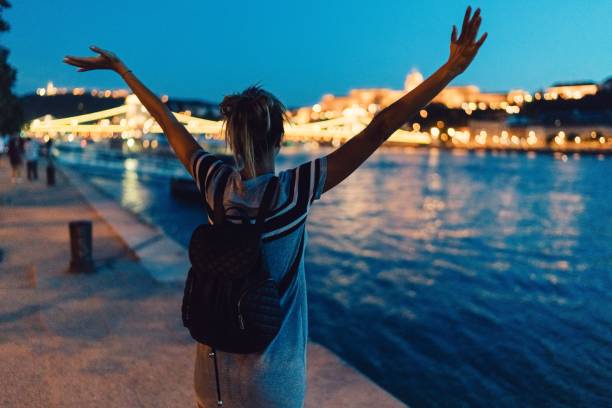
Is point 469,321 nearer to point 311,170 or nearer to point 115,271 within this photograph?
point 115,271

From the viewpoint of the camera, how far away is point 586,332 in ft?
26.3

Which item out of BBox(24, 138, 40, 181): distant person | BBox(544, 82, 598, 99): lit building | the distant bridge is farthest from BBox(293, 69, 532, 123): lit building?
BBox(24, 138, 40, 181): distant person

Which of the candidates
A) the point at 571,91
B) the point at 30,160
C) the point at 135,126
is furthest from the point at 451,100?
the point at 30,160

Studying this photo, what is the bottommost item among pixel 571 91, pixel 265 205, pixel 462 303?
pixel 462 303

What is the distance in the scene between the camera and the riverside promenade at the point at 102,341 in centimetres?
363

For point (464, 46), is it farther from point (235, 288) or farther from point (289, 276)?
point (235, 288)

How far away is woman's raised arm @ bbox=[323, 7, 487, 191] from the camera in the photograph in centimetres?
164

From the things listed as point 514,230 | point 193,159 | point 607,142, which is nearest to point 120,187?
point 514,230

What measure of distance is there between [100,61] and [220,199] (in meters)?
0.75

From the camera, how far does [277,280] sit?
1.65 meters

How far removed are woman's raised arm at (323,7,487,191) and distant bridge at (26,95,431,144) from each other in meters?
44.2

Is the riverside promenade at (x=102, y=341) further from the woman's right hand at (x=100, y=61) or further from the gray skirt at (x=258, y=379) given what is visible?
the woman's right hand at (x=100, y=61)

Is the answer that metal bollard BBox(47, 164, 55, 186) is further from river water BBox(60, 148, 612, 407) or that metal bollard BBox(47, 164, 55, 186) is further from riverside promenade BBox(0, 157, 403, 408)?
riverside promenade BBox(0, 157, 403, 408)

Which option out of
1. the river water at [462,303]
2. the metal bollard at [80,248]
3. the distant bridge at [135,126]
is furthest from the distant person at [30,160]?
the distant bridge at [135,126]
